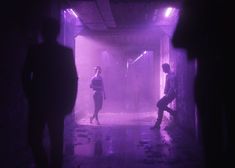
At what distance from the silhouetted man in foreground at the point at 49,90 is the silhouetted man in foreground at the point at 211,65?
1.58 meters

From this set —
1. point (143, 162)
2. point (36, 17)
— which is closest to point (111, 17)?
point (36, 17)

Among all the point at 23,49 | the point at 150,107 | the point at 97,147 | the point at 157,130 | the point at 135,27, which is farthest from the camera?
the point at 150,107

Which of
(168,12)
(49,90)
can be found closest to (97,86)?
(168,12)

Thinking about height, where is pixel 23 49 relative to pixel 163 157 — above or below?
above

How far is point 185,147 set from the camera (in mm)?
8164

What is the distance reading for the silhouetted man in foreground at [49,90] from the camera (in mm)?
4188

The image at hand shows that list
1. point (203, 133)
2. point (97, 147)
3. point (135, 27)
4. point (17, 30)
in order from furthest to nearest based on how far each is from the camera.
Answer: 1. point (135, 27)
2. point (97, 147)
3. point (17, 30)
4. point (203, 133)

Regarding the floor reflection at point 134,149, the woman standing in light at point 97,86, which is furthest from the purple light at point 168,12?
the floor reflection at point 134,149

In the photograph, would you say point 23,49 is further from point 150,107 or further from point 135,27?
point 150,107

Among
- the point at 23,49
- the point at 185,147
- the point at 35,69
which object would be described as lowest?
the point at 185,147

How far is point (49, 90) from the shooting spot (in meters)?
4.22

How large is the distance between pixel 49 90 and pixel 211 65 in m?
2.01

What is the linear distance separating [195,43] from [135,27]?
11.3 meters

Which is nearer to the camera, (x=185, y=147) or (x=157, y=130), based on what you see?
(x=185, y=147)
